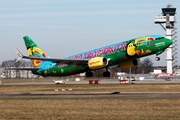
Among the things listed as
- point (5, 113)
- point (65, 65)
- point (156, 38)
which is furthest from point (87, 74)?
point (5, 113)

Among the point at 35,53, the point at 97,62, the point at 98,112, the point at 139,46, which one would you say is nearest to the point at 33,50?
the point at 35,53

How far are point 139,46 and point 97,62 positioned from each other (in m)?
5.55

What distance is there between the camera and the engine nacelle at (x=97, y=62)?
50.2 m

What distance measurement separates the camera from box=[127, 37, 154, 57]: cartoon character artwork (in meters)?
47.1

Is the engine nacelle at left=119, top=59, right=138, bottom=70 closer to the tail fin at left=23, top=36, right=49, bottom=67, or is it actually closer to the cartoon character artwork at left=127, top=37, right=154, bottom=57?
the cartoon character artwork at left=127, top=37, right=154, bottom=57

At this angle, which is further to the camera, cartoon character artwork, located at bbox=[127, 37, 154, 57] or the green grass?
cartoon character artwork, located at bbox=[127, 37, 154, 57]

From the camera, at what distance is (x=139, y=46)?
47.3 m

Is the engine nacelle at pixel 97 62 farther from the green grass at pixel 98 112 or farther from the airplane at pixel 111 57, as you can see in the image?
the green grass at pixel 98 112

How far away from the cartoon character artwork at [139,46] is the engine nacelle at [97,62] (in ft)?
11.3

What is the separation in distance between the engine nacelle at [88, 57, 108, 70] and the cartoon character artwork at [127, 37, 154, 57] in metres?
3.44

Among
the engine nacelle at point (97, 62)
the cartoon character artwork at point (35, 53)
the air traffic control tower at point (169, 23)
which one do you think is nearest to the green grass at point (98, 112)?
the engine nacelle at point (97, 62)

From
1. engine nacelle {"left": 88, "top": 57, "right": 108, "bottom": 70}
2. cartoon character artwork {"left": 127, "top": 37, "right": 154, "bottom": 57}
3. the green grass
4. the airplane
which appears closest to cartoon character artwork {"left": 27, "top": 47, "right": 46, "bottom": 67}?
the airplane

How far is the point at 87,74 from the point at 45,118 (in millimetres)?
31792

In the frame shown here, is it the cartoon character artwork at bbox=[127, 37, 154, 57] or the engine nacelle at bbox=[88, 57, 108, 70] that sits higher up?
the cartoon character artwork at bbox=[127, 37, 154, 57]
